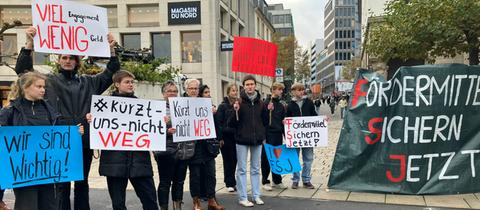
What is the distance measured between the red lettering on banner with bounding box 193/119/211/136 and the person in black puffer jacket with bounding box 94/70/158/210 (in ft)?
3.69

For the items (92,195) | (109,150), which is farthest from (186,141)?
(92,195)

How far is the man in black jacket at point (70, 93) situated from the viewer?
4.57 metres

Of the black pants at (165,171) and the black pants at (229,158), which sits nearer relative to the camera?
the black pants at (165,171)

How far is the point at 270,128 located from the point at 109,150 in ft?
10.6

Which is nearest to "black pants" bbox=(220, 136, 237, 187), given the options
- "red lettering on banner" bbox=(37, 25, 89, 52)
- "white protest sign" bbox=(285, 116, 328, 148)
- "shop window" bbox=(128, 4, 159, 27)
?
"white protest sign" bbox=(285, 116, 328, 148)

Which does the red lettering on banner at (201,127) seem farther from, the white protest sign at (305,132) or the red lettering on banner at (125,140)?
the white protest sign at (305,132)

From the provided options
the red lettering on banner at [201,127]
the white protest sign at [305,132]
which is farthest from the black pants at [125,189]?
the white protest sign at [305,132]

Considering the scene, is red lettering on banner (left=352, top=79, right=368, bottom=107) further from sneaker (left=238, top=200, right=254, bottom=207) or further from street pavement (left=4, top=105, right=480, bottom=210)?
sneaker (left=238, top=200, right=254, bottom=207)

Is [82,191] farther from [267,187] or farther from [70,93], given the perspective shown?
[267,187]

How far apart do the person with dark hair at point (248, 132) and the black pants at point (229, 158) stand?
771 millimetres

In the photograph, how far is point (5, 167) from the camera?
407 cm

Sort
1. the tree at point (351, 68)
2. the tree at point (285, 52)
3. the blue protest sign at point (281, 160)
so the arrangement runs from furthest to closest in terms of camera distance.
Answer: the tree at point (351, 68)
the tree at point (285, 52)
the blue protest sign at point (281, 160)

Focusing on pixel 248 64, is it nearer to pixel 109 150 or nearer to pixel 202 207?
pixel 202 207

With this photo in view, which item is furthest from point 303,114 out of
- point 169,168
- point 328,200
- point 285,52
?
point 285,52
